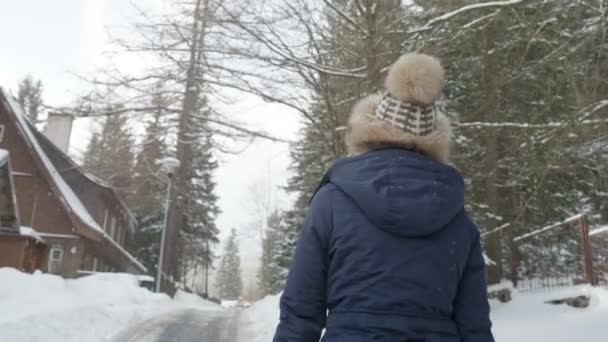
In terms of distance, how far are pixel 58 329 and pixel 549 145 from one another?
7733 mm

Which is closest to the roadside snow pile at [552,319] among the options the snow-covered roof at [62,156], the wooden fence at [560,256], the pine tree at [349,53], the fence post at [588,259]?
the fence post at [588,259]

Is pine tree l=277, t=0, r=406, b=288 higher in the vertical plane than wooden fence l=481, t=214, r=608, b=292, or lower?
higher

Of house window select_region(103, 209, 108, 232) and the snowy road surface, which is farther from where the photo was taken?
house window select_region(103, 209, 108, 232)

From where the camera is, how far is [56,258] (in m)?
24.8

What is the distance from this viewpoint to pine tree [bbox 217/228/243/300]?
8538cm

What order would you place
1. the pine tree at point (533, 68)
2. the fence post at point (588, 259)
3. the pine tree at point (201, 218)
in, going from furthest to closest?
the pine tree at point (201, 218), the fence post at point (588, 259), the pine tree at point (533, 68)

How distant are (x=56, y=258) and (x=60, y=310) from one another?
55.9 feet

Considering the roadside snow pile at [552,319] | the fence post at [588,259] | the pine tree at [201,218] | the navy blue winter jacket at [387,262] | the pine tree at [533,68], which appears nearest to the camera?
the navy blue winter jacket at [387,262]

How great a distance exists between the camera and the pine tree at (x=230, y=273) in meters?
85.4

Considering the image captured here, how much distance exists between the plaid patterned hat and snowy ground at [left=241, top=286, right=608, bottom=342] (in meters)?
5.58

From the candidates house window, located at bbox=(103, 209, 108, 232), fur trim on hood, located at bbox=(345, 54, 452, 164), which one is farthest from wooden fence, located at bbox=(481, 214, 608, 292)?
house window, located at bbox=(103, 209, 108, 232)

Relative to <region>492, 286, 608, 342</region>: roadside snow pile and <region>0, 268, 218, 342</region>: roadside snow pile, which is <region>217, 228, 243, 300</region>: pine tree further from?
<region>492, 286, 608, 342</region>: roadside snow pile

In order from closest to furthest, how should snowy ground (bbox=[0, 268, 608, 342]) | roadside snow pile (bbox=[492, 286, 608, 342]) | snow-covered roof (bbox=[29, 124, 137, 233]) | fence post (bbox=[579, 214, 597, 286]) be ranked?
roadside snow pile (bbox=[492, 286, 608, 342])
snowy ground (bbox=[0, 268, 608, 342])
fence post (bbox=[579, 214, 597, 286])
snow-covered roof (bbox=[29, 124, 137, 233])

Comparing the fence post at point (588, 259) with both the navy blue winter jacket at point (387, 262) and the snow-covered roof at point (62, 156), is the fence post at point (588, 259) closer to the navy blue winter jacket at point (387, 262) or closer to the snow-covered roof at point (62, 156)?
the navy blue winter jacket at point (387, 262)
